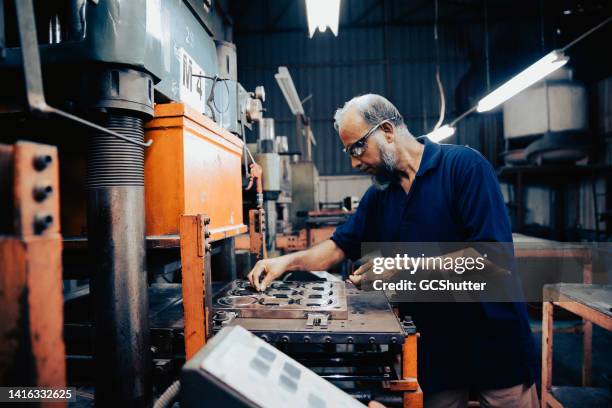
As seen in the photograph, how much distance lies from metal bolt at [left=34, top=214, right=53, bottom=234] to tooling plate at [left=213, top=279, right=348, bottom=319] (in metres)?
0.89

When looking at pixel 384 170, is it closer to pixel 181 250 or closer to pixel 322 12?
pixel 181 250

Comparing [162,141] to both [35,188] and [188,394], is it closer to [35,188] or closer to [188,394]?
[35,188]

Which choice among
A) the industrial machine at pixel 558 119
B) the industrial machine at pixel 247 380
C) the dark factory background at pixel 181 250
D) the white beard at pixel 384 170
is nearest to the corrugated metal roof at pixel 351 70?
the industrial machine at pixel 558 119

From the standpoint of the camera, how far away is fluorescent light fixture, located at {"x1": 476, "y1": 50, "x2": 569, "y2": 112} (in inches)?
130

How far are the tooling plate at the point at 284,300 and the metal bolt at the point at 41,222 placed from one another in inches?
35.0

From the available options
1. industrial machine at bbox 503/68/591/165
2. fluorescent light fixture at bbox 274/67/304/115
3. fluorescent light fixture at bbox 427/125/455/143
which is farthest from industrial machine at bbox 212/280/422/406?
industrial machine at bbox 503/68/591/165

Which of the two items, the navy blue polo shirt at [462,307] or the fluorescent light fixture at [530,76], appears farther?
the fluorescent light fixture at [530,76]

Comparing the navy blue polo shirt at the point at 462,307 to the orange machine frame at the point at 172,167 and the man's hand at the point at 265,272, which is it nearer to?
the man's hand at the point at 265,272

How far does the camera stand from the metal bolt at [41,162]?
1.75ft

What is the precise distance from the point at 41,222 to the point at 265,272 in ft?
4.20

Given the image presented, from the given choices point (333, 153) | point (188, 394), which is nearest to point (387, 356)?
point (188, 394)

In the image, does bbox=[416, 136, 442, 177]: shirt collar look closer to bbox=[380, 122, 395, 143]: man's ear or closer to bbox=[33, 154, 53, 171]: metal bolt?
bbox=[380, 122, 395, 143]: man's ear

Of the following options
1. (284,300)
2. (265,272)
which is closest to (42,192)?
(284,300)

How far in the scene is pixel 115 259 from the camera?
40.8 inches
